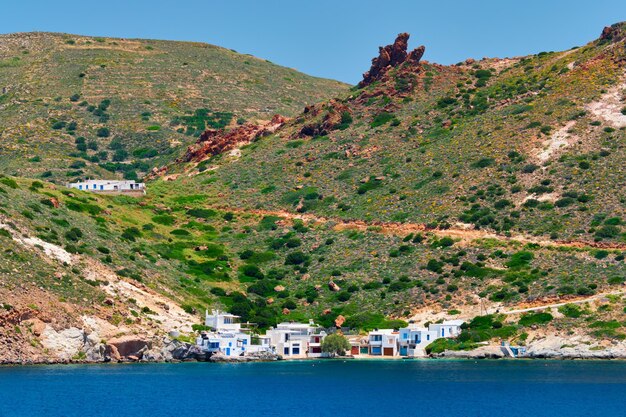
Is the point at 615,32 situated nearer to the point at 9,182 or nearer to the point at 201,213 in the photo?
the point at 201,213

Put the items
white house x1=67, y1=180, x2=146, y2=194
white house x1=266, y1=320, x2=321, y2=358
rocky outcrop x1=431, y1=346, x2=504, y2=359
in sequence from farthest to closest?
1. white house x1=67, y1=180, x2=146, y2=194
2. white house x1=266, y1=320, x2=321, y2=358
3. rocky outcrop x1=431, y1=346, x2=504, y2=359

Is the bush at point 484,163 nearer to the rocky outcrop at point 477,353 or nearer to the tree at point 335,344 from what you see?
the tree at point 335,344

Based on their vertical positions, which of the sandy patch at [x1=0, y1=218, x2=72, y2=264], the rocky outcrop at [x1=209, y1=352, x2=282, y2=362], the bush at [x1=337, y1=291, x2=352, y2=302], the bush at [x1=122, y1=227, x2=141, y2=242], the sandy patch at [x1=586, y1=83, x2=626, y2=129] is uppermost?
the sandy patch at [x1=586, y1=83, x2=626, y2=129]

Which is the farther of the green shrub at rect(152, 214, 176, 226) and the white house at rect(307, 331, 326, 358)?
the green shrub at rect(152, 214, 176, 226)

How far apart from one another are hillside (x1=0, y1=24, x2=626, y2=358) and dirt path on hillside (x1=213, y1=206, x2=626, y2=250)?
283mm

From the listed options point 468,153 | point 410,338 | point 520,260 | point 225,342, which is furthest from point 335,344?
point 468,153

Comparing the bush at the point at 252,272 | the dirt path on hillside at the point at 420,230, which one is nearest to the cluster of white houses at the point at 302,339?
the bush at the point at 252,272

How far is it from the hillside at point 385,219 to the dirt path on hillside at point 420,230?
28cm

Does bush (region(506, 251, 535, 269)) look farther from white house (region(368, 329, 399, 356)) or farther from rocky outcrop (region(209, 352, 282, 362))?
rocky outcrop (region(209, 352, 282, 362))

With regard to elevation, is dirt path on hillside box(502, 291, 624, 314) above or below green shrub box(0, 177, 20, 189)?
below

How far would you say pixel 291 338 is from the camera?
118312 mm

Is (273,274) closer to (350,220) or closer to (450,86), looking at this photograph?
(350,220)

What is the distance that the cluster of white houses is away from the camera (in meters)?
114

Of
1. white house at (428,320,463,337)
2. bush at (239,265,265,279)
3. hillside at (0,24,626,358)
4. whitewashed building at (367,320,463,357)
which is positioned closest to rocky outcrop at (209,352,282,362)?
hillside at (0,24,626,358)
